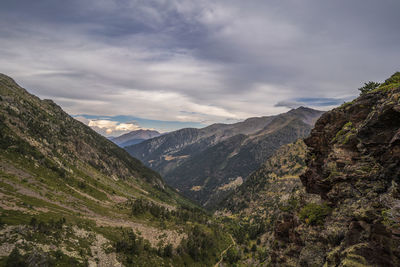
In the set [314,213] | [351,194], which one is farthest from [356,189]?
[314,213]

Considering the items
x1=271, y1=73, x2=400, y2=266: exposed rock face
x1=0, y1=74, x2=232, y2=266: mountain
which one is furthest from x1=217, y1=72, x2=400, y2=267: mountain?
x1=0, y1=74, x2=232, y2=266: mountain

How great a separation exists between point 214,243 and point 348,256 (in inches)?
3832

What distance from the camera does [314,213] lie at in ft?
81.2

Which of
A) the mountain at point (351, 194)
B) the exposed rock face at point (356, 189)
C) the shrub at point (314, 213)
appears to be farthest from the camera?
the shrub at point (314, 213)

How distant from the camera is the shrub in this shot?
2358 centimetres

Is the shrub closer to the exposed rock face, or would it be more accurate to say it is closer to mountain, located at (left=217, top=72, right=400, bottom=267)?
mountain, located at (left=217, top=72, right=400, bottom=267)

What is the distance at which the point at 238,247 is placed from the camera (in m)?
110

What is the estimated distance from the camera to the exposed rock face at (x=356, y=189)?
47.2 ft

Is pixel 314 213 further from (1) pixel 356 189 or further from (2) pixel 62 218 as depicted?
(2) pixel 62 218

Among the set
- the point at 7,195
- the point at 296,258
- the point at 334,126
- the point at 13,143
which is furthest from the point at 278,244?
the point at 13,143

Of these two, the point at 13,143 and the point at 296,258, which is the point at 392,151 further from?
the point at 13,143

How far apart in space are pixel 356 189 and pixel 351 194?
777mm

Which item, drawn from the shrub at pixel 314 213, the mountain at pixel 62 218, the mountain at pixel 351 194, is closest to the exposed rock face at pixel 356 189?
the mountain at pixel 351 194

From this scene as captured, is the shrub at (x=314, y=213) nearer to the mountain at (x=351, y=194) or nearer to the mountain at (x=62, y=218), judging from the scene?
the mountain at (x=351, y=194)
